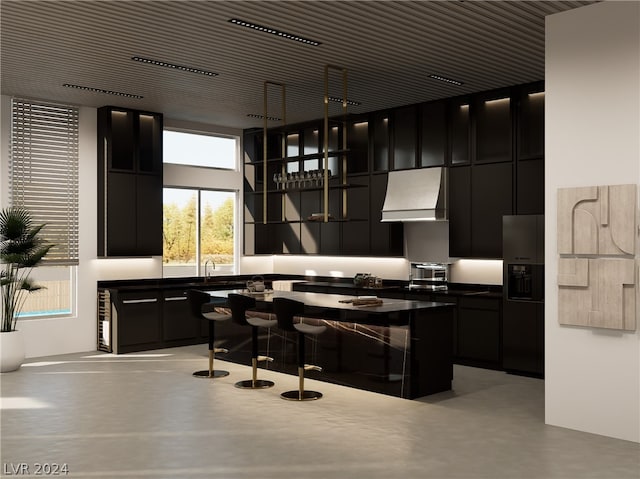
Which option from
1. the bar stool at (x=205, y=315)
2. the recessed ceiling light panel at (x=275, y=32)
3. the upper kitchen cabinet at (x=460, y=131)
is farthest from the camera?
the upper kitchen cabinet at (x=460, y=131)

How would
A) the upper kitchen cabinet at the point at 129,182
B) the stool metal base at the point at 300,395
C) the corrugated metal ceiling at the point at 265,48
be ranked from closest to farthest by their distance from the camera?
the corrugated metal ceiling at the point at 265,48
the stool metal base at the point at 300,395
the upper kitchen cabinet at the point at 129,182

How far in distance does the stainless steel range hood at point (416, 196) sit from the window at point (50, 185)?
4.62 m

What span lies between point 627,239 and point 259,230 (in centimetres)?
743

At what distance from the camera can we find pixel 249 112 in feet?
32.6

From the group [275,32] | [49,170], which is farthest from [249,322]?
[49,170]

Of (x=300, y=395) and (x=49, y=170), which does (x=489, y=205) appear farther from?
(x=49, y=170)

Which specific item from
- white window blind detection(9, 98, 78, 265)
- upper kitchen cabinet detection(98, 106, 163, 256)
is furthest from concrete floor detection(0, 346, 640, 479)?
upper kitchen cabinet detection(98, 106, 163, 256)

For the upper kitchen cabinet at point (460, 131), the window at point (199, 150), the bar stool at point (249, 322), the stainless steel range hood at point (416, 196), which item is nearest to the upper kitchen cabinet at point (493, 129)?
the upper kitchen cabinet at point (460, 131)

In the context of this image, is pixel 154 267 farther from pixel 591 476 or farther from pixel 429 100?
pixel 591 476

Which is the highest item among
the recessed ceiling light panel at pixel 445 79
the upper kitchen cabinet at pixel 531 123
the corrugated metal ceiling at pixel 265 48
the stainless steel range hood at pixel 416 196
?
the corrugated metal ceiling at pixel 265 48

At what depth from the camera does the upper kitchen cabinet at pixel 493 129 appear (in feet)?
27.0

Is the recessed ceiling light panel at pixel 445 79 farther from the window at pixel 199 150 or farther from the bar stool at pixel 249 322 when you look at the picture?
the window at pixel 199 150

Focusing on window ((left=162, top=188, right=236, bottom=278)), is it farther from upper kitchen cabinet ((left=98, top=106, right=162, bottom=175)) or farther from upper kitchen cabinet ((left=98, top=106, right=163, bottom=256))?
upper kitchen cabinet ((left=98, top=106, right=162, bottom=175))

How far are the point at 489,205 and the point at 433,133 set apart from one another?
1352mm
